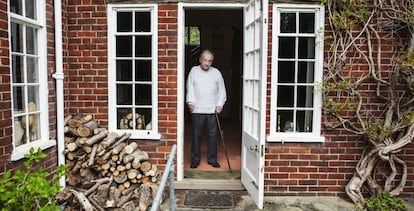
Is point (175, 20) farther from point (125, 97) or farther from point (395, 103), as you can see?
point (395, 103)

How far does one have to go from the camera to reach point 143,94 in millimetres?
4316

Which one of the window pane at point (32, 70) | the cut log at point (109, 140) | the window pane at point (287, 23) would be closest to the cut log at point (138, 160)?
the cut log at point (109, 140)

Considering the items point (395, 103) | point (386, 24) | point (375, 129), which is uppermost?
point (386, 24)

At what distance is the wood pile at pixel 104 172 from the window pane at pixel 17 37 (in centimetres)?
110

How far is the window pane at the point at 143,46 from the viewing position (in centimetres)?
424

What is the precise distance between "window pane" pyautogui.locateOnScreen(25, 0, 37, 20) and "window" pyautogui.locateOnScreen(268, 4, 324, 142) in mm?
2690

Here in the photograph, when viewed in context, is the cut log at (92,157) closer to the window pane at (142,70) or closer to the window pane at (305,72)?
the window pane at (142,70)

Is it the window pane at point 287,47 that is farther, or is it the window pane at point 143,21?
the window pane at point 143,21

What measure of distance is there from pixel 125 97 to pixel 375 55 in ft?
10.2

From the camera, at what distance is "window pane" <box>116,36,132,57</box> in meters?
4.25

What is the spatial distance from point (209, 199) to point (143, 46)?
6.79ft

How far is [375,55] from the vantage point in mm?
3992

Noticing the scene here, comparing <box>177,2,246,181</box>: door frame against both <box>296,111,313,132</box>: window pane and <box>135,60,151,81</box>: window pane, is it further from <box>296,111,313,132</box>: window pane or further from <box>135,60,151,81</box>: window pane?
A: <box>296,111,313,132</box>: window pane

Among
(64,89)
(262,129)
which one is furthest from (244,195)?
(64,89)
